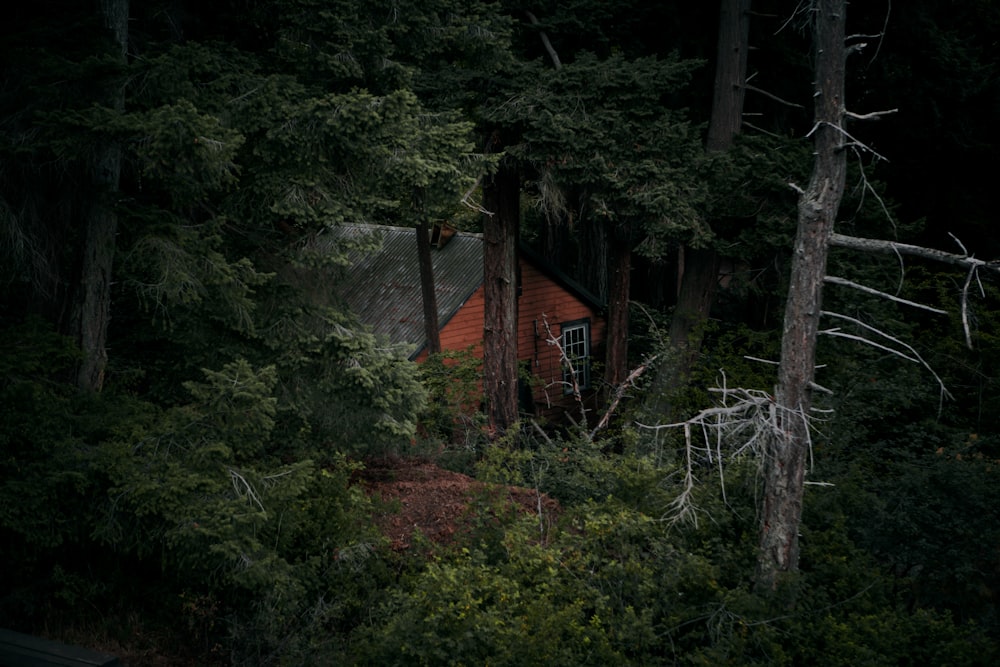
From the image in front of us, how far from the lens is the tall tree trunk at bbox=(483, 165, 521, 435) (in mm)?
14938

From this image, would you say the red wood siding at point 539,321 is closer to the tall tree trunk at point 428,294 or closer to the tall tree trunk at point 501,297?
the tall tree trunk at point 428,294

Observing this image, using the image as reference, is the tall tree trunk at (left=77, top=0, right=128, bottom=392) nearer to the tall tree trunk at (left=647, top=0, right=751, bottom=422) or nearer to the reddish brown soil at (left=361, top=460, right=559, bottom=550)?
the reddish brown soil at (left=361, top=460, right=559, bottom=550)

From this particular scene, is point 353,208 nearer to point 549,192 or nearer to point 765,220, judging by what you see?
point 549,192

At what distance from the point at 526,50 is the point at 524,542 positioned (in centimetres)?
1050

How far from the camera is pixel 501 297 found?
50.2ft

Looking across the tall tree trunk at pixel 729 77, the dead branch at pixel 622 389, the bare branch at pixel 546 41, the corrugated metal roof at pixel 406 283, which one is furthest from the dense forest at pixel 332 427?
the corrugated metal roof at pixel 406 283

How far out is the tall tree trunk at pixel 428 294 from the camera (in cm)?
1727

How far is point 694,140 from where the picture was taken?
45.4 feet

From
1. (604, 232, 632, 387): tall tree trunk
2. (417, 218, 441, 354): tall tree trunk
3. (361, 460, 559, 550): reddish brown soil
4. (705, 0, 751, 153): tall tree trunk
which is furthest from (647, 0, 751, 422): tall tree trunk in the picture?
(417, 218, 441, 354): tall tree trunk

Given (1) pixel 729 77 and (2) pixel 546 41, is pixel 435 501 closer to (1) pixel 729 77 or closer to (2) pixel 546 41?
(2) pixel 546 41

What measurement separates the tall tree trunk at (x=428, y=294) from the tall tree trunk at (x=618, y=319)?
3.76m

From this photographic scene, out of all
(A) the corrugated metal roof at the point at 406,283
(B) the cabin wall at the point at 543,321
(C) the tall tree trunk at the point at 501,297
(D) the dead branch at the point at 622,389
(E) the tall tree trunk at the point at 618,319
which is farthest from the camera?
(B) the cabin wall at the point at 543,321

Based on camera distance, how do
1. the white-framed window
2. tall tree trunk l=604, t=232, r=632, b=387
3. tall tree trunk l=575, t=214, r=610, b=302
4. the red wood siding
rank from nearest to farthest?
tall tree trunk l=604, t=232, r=632, b=387
the red wood siding
the white-framed window
tall tree trunk l=575, t=214, r=610, b=302

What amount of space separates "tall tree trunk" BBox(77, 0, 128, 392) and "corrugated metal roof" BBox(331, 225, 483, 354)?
33.7ft
